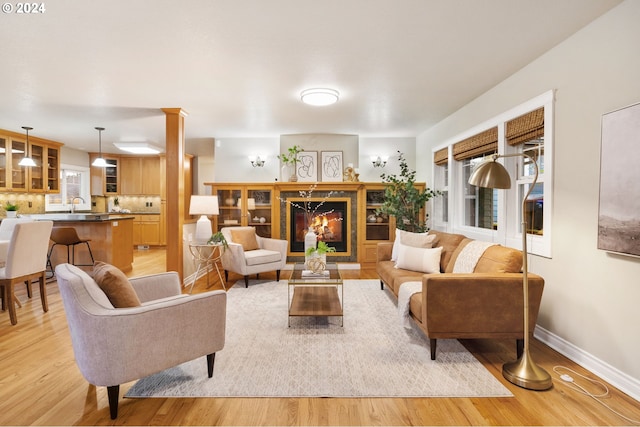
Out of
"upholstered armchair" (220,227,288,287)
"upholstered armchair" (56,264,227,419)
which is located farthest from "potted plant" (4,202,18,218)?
"upholstered armchair" (56,264,227,419)

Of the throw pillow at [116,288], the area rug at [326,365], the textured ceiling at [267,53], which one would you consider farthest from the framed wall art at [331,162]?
the throw pillow at [116,288]

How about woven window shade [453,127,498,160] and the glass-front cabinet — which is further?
the glass-front cabinet

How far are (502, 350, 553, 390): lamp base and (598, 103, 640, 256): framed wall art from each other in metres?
0.94

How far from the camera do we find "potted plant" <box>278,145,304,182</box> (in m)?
5.92

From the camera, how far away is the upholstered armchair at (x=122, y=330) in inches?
69.1

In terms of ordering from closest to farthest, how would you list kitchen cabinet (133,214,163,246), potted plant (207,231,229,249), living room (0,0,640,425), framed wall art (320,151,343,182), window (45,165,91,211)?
living room (0,0,640,425)
potted plant (207,231,229,249)
framed wall art (320,151,343,182)
window (45,165,91,211)
kitchen cabinet (133,214,163,246)

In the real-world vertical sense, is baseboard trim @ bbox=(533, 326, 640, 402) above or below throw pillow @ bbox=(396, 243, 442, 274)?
below

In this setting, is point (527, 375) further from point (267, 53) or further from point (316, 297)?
point (267, 53)

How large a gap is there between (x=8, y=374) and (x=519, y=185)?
469cm

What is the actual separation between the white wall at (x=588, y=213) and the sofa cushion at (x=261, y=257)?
3.24 m

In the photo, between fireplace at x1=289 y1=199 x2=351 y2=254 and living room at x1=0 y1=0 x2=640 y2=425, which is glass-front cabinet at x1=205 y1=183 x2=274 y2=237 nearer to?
fireplace at x1=289 y1=199 x2=351 y2=254

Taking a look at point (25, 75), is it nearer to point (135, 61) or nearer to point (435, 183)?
point (135, 61)

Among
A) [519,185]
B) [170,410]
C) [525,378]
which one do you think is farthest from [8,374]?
[519,185]

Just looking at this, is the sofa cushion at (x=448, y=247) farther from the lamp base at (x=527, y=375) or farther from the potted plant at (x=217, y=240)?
the potted plant at (x=217, y=240)
